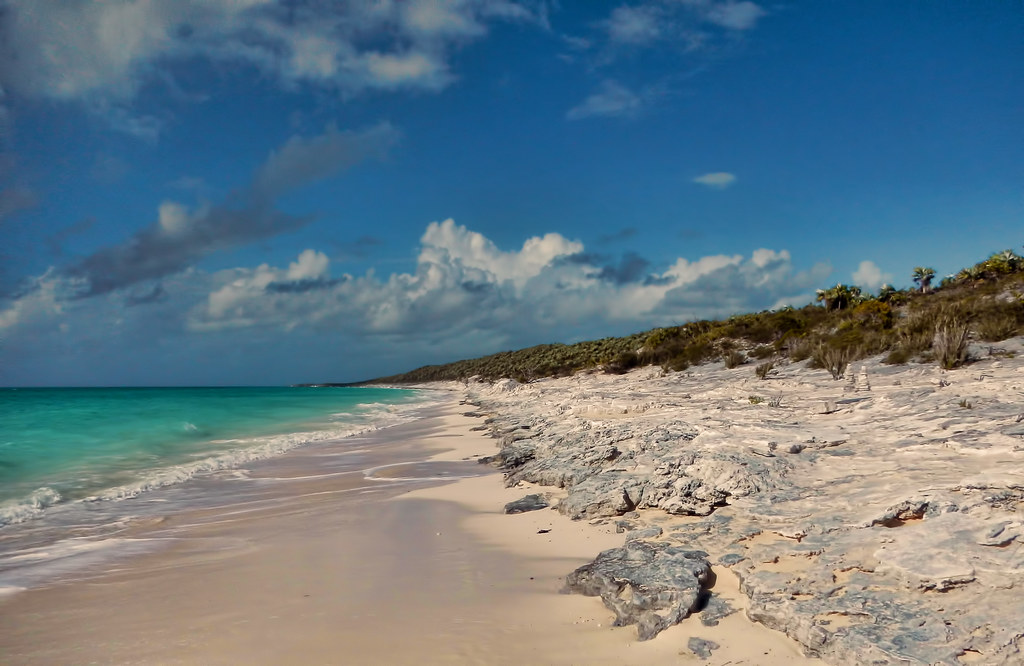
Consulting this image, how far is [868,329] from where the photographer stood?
23625 millimetres

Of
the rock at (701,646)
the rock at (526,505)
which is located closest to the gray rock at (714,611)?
the rock at (701,646)

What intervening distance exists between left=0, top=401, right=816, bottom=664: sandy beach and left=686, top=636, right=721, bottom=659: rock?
52mm

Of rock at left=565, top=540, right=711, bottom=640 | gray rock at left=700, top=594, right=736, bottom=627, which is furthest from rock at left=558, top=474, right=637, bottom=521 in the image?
gray rock at left=700, top=594, right=736, bottom=627

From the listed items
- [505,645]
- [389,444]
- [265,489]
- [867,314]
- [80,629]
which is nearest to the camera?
[505,645]

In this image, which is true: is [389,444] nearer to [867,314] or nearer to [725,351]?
[725,351]

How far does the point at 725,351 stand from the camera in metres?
27.8

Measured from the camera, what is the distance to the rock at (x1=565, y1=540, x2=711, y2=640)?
4.08 meters

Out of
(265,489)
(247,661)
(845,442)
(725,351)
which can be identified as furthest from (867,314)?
(247,661)

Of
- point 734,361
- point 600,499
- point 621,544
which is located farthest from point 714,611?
point 734,361

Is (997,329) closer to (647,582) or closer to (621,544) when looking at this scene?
(621,544)

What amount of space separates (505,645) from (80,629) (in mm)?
3748

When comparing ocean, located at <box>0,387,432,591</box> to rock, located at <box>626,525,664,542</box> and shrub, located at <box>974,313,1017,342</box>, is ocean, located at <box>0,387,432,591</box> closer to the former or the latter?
rock, located at <box>626,525,664,542</box>

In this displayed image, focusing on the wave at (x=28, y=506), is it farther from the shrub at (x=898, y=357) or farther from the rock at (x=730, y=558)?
the shrub at (x=898, y=357)

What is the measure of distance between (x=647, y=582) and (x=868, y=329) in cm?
2418
